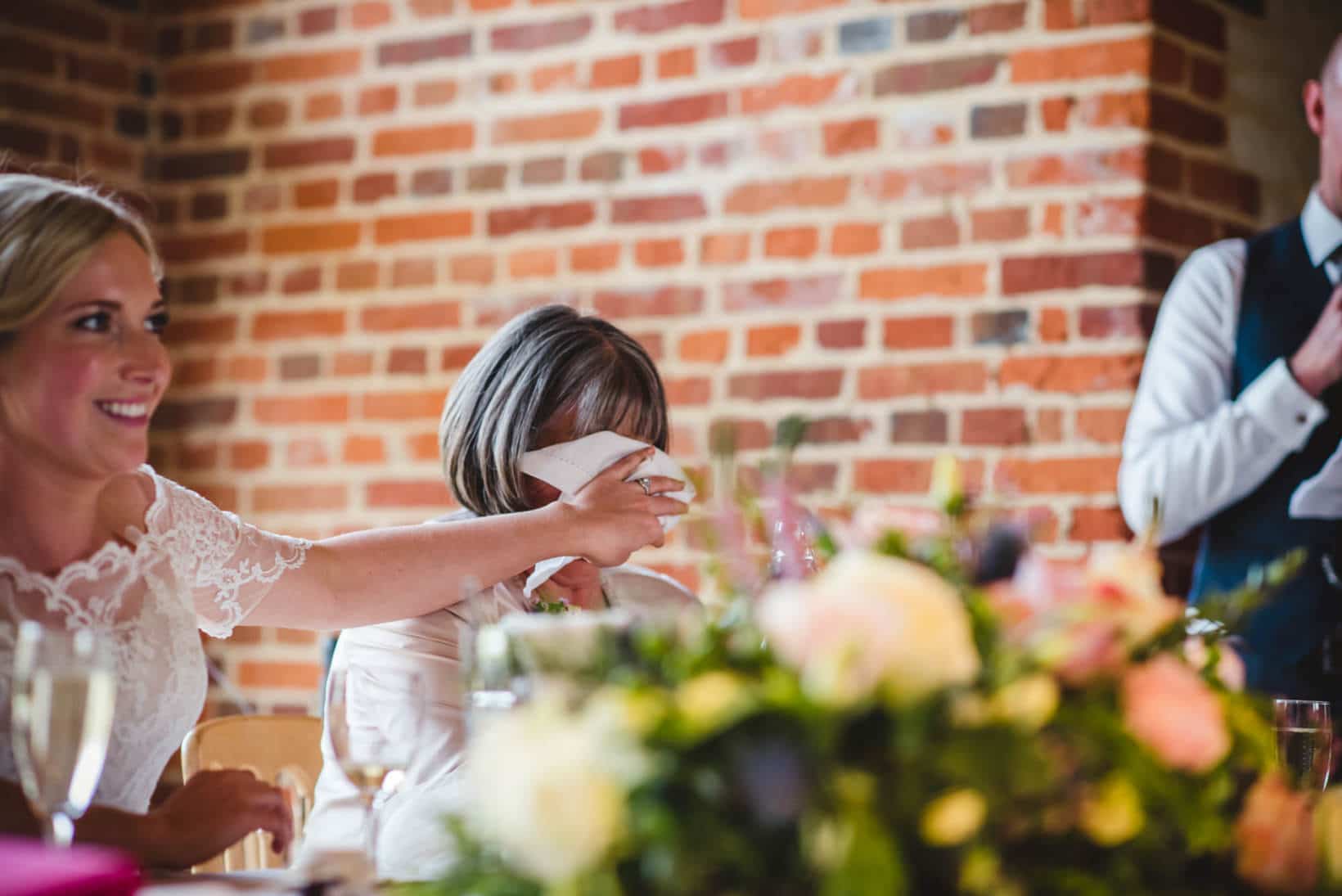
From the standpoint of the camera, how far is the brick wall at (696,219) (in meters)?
2.52

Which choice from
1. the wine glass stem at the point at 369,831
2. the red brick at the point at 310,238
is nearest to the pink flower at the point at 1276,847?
the wine glass stem at the point at 369,831

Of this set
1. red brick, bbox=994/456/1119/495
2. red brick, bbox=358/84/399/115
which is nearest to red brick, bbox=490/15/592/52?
red brick, bbox=358/84/399/115

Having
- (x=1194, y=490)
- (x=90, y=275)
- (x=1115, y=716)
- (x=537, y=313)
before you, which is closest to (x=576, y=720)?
(x=1115, y=716)

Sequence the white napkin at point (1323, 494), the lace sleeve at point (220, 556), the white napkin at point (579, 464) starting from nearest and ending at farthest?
the lace sleeve at point (220, 556) < the white napkin at point (579, 464) < the white napkin at point (1323, 494)

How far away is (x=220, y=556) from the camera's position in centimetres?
183

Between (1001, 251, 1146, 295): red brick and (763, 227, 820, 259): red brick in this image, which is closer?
(1001, 251, 1146, 295): red brick

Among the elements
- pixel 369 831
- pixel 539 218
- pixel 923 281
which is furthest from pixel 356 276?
pixel 369 831

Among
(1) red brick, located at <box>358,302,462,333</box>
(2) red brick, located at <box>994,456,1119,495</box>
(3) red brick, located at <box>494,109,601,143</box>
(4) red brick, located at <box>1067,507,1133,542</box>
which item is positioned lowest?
(4) red brick, located at <box>1067,507,1133,542</box>

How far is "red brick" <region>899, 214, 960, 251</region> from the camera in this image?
2604 mm

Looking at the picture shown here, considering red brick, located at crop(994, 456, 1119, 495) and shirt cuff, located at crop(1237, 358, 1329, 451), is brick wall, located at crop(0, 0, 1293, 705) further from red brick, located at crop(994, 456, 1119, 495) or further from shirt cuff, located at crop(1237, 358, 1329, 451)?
shirt cuff, located at crop(1237, 358, 1329, 451)

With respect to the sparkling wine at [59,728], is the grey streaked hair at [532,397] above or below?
above

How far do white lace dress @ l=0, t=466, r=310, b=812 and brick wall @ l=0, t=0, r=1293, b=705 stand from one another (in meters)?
1.16

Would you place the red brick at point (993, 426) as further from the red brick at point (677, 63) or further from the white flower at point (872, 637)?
the white flower at point (872, 637)

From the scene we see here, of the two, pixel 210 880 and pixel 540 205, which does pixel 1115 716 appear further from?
pixel 540 205
